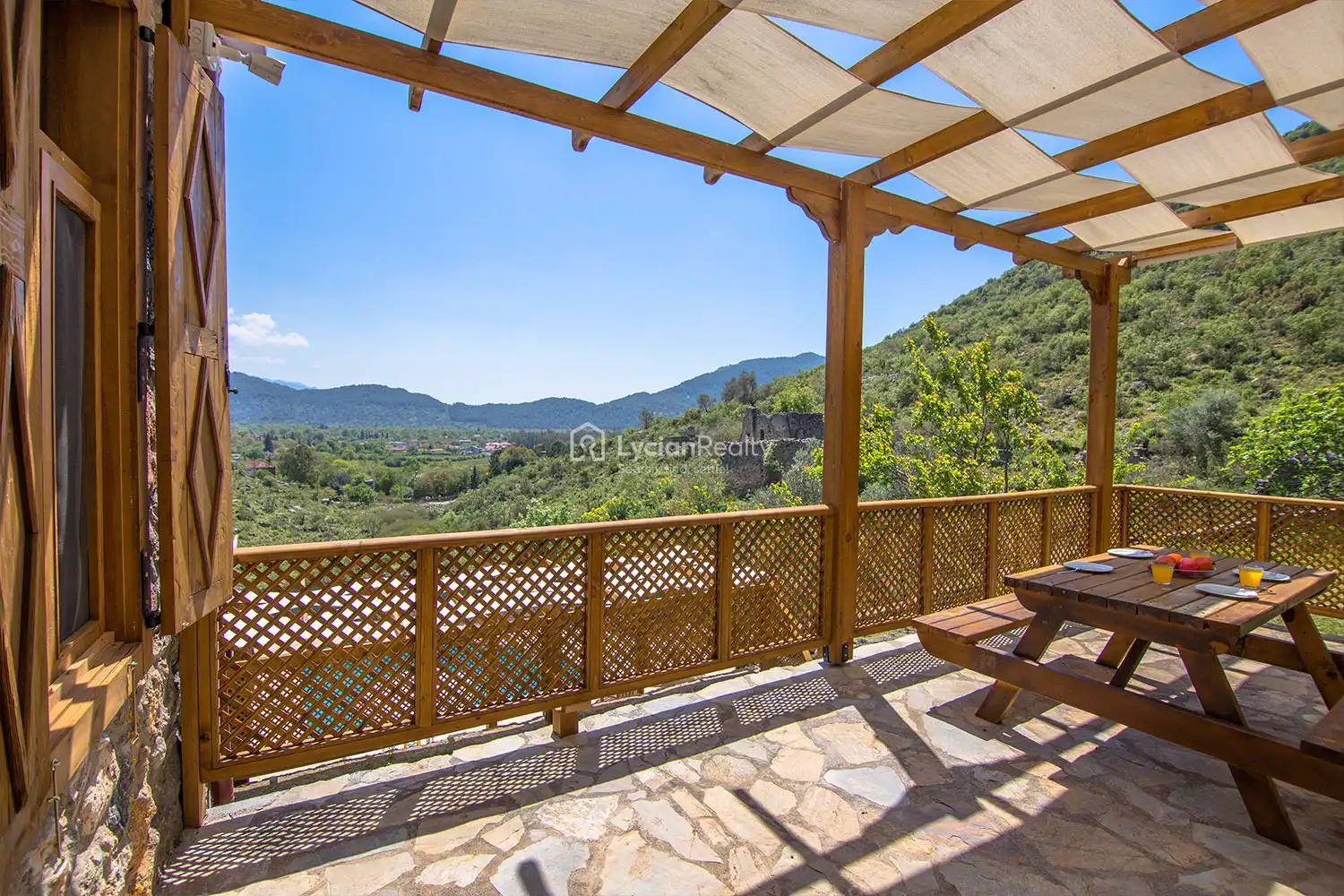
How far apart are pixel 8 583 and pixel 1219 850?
3.34 metres

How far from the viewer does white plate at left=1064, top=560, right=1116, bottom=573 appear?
312cm

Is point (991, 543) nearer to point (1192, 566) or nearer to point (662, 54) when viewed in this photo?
point (1192, 566)

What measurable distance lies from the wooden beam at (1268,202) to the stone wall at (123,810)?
567cm

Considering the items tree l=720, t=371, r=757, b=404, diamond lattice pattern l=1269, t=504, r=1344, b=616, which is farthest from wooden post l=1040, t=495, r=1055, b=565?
tree l=720, t=371, r=757, b=404

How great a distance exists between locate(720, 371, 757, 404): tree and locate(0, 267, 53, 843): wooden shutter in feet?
118

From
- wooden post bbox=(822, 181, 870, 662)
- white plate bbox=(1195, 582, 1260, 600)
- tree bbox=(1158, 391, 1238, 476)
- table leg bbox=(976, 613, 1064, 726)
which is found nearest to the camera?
white plate bbox=(1195, 582, 1260, 600)

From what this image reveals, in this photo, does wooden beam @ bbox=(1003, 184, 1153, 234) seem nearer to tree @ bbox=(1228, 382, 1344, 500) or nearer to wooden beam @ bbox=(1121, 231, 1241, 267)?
wooden beam @ bbox=(1121, 231, 1241, 267)

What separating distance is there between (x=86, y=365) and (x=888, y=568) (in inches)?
156

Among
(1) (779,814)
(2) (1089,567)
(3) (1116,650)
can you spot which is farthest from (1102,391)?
(1) (779,814)

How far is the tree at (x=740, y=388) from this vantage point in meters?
37.8

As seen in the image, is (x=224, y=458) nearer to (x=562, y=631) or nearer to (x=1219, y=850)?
(x=562, y=631)

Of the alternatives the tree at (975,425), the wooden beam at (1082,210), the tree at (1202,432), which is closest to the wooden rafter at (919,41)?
the wooden beam at (1082,210)

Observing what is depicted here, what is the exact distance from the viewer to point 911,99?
9.12 feet

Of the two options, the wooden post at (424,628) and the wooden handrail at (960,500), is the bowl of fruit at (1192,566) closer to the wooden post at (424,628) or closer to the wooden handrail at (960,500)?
the wooden handrail at (960,500)
